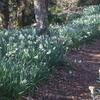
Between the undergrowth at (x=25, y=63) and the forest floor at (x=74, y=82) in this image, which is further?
the forest floor at (x=74, y=82)

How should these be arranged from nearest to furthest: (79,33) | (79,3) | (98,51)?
(98,51) < (79,33) < (79,3)

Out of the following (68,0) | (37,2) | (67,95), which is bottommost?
(67,95)

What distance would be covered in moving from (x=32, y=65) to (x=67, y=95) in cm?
90

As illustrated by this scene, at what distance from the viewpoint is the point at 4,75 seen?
19.8ft

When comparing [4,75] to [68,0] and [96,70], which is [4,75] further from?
[68,0]

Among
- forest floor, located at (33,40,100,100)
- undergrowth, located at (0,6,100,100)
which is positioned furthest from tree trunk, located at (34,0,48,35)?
forest floor, located at (33,40,100,100)

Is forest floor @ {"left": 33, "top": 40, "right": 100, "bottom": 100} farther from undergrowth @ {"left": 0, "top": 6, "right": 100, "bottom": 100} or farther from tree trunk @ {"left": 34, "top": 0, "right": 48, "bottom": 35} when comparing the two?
tree trunk @ {"left": 34, "top": 0, "right": 48, "bottom": 35}

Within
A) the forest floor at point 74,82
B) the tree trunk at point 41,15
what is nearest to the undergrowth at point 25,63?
the forest floor at point 74,82

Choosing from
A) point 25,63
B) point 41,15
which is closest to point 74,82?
point 25,63

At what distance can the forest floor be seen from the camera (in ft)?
24.1

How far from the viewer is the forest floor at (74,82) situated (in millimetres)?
7348

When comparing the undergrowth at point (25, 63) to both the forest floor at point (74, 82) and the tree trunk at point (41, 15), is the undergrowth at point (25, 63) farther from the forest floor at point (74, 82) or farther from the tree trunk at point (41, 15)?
the tree trunk at point (41, 15)

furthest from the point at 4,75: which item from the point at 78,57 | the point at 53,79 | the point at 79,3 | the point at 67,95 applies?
the point at 79,3

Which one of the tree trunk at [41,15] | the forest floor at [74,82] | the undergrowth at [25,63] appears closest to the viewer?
the undergrowth at [25,63]
